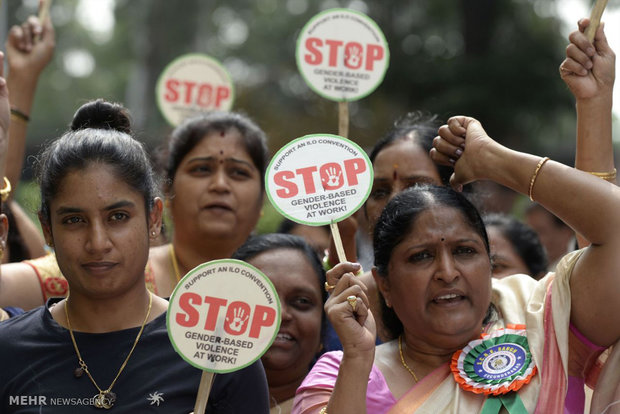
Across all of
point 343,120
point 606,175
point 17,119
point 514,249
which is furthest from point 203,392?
point 514,249

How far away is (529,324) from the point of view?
2.99 metres

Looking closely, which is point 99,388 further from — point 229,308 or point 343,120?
point 343,120

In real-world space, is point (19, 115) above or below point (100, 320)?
above

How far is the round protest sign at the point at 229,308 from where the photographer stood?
2.52 m

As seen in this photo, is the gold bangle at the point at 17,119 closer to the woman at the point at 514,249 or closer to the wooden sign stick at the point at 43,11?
the wooden sign stick at the point at 43,11

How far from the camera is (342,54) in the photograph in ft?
12.4

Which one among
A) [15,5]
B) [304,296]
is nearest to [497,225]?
[304,296]

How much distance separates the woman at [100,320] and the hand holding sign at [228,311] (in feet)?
0.47

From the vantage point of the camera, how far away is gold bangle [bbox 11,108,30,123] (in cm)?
415

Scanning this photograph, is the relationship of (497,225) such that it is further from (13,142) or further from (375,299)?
(13,142)

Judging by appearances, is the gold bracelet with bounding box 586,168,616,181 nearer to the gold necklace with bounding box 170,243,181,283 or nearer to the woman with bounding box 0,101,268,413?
the woman with bounding box 0,101,268,413

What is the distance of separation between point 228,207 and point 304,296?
0.73 m

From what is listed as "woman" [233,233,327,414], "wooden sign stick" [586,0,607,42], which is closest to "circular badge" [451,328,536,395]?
"woman" [233,233,327,414]

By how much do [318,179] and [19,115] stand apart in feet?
6.40
